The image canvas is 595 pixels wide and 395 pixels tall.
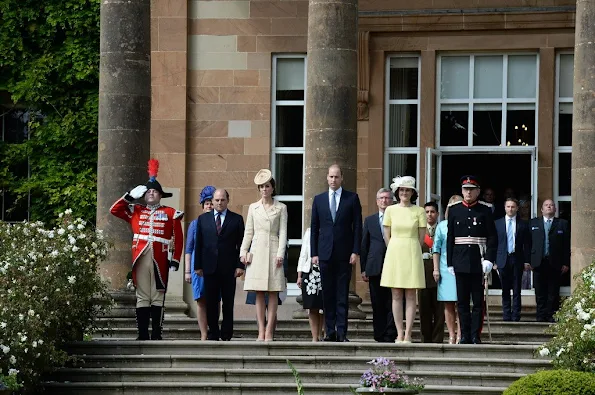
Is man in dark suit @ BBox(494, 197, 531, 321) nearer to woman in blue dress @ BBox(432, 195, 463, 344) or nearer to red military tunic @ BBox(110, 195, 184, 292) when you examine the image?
woman in blue dress @ BBox(432, 195, 463, 344)

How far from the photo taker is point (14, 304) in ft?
56.5

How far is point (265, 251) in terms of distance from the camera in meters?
19.0

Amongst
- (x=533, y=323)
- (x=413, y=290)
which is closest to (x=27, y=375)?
(x=413, y=290)

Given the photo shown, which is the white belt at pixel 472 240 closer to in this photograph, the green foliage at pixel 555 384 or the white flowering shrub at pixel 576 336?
the white flowering shrub at pixel 576 336

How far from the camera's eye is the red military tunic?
1922 cm

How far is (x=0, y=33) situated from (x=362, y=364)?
1262 cm

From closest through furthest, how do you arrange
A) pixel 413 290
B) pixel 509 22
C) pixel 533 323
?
1. pixel 413 290
2. pixel 533 323
3. pixel 509 22

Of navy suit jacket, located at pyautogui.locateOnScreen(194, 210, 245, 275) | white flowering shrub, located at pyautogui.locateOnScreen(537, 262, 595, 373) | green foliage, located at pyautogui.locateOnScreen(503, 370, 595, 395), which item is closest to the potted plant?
green foliage, located at pyautogui.locateOnScreen(503, 370, 595, 395)

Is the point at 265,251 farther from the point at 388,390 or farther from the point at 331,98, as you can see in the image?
the point at 388,390

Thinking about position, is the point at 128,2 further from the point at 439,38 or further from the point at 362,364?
the point at 362,364

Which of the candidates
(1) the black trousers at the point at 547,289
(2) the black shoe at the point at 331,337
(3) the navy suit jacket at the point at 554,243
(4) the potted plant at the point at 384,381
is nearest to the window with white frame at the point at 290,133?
(3) the navy suit jacket at the point at 554,243

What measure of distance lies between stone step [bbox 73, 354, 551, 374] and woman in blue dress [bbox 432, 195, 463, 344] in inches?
57.2

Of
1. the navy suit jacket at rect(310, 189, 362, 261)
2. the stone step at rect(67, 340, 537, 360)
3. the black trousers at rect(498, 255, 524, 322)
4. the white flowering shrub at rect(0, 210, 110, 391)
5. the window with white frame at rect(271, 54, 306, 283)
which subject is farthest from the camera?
the window with white frame at rect(271, 54, 306, 283)

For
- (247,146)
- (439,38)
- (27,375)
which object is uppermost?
(439,38)
